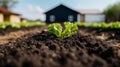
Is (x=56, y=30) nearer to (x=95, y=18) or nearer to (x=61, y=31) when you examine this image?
(x=61, y=31)

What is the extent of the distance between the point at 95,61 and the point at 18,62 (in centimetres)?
95

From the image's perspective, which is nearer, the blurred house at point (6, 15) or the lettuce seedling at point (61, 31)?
the lettuce seedling at point (61, 31)

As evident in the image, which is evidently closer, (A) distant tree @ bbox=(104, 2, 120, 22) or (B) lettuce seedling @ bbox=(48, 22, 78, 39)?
(B) lettuce seedling @ bbox=(48, 22, 78, 39)

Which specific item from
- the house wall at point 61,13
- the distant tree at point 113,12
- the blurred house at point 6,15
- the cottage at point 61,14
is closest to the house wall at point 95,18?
the distant tree at point 113,12

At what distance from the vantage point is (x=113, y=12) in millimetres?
57281

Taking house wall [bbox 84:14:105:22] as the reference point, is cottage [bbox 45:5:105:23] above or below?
above

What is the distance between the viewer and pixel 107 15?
56.9m

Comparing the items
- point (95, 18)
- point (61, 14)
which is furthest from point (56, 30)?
point (95, 18)

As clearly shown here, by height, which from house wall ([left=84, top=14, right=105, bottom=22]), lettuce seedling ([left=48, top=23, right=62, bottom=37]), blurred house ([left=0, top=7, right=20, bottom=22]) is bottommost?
house wall ([left=84, top=14, right=105, bottom=22])

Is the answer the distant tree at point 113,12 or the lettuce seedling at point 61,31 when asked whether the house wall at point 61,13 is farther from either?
the lettuce seedling at point 61,31

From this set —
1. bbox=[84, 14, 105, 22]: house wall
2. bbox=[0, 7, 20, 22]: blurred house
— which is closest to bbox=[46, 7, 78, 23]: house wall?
bbox=[0, 7, 20, 22]: blurred house

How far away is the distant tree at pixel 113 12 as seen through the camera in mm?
55219

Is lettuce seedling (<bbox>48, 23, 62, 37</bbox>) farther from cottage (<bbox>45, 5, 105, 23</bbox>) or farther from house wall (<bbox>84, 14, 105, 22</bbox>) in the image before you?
house wall (<bbox>84, 14, 105, 22</bbox>)

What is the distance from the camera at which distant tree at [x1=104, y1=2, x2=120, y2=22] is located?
55.2 metres
